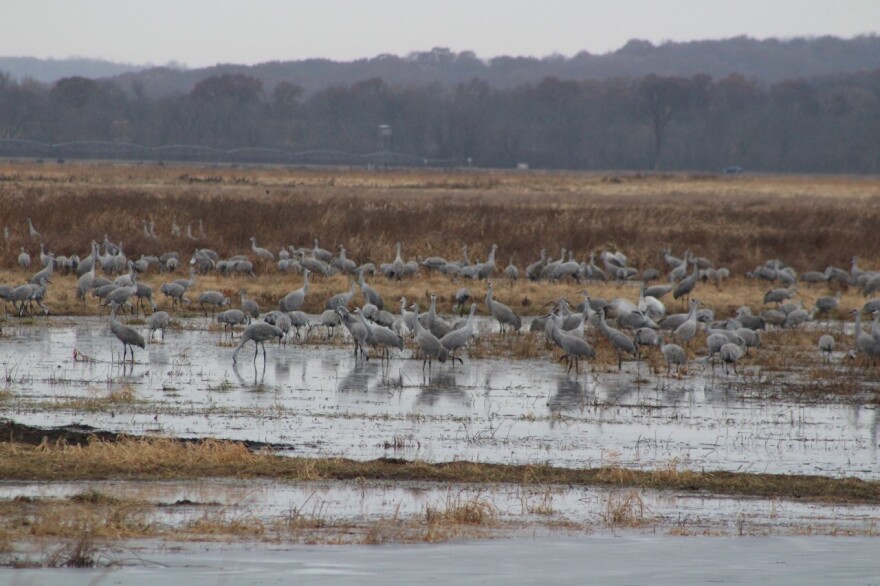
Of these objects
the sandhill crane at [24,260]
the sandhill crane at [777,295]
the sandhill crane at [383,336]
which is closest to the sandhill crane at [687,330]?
the sandhill crane at [383,336]

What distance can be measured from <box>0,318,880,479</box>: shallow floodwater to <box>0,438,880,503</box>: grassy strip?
0.63 m

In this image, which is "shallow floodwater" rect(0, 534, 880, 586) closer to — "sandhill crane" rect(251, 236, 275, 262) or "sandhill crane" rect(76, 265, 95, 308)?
"sandhill crane" rect(76, 265, 95, 308)

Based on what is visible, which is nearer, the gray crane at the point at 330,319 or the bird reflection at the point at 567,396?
the bird reflection at the point at 567,396

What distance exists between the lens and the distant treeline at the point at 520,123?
123000 mm

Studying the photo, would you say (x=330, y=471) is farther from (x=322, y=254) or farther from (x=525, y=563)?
(x=322, y=254)

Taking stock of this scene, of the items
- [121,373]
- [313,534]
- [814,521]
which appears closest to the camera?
[313,534]

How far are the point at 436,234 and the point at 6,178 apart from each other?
84.3ft

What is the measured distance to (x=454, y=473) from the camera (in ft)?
35.1

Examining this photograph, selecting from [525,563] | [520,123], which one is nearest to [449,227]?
[525,563]

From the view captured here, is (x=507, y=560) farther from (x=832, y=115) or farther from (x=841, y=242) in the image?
(x=832, y=115)

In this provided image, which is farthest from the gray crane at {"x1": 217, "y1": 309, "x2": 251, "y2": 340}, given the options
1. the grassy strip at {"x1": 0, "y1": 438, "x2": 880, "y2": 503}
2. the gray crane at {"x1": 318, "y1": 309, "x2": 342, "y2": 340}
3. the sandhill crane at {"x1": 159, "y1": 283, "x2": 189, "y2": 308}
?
the grassy strip at {"x1": 0, "y1": 438, "x2": 880, "y2": 503}

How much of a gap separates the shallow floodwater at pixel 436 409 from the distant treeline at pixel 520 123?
96780 mm

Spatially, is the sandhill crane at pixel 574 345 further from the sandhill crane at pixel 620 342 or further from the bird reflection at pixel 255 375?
the bird reflection at pixel 255 375

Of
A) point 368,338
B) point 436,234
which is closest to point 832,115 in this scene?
point 436,234
